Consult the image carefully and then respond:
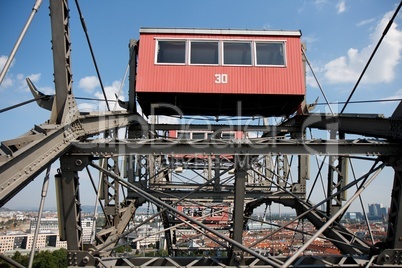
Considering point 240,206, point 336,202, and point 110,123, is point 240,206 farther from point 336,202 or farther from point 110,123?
point 336,202

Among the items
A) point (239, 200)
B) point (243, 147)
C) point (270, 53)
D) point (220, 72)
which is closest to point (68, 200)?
point (239, 200)

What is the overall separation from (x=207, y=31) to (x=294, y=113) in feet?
13.7

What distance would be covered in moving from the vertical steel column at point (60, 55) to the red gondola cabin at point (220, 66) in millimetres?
2852

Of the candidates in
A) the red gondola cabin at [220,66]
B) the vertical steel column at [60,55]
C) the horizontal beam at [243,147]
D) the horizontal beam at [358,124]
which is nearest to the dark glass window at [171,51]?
the red gondola cabin at [220,66]

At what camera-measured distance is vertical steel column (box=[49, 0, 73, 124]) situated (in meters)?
6.03

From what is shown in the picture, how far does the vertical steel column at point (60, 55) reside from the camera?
6.03m

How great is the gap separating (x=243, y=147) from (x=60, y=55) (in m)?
4.00

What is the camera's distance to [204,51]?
9531 millimetres

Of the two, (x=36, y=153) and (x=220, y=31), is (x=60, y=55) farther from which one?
(x=220, y=31)

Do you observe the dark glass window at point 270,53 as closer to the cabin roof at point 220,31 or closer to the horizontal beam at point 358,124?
the cabin roof at point 220,31

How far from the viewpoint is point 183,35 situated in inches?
378

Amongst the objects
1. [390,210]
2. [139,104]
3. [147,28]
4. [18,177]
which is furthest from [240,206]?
[147,28]

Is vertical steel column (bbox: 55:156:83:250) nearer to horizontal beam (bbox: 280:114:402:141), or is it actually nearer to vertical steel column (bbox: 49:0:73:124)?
vertical steel column (bbox: 49:0:73:124)

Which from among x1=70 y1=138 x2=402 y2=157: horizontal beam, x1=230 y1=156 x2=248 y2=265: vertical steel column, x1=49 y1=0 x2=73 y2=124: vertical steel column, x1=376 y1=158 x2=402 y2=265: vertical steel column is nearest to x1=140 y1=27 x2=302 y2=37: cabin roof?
x1=49 y1=0 x2=73 y2=124: vertical steel column
